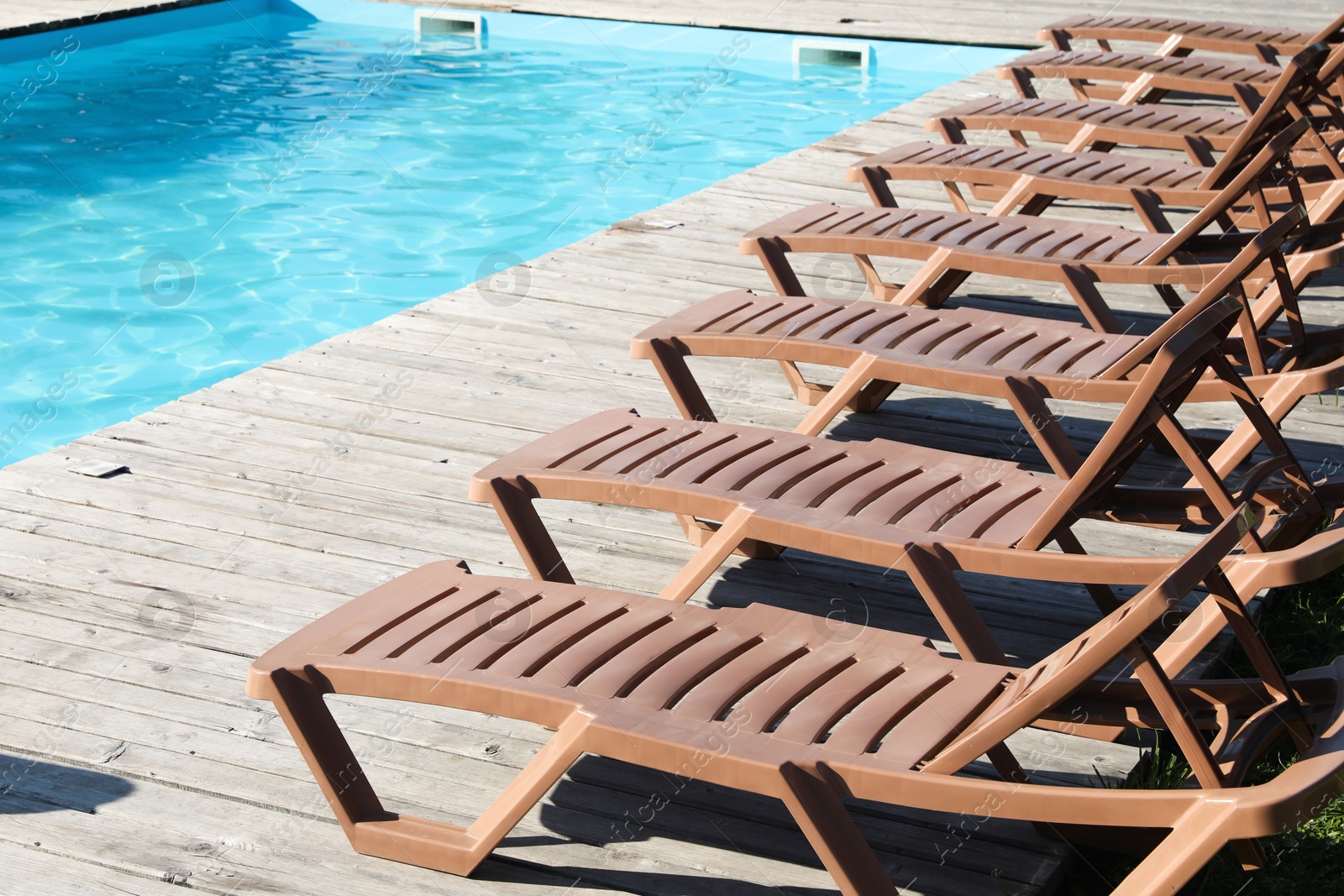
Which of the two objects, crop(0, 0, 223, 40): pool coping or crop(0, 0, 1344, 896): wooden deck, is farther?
crop(0, 0, 223, 40): pool coping

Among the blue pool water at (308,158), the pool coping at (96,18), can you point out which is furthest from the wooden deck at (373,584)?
the pool coping at (96,18)

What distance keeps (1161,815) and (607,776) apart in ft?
3.89

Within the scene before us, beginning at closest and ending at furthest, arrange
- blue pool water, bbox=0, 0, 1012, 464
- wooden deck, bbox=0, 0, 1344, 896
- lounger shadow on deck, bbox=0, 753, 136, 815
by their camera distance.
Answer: wooden deck, bbox=0, 0, 1344, 896
lounger shadow on deck, bbox=0, 753, 136, 815
blue pool water, bbox=0, 0, 1012, 464

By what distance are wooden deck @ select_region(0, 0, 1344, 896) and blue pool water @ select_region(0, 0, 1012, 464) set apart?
3.09 meters

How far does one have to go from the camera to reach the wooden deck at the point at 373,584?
229cm

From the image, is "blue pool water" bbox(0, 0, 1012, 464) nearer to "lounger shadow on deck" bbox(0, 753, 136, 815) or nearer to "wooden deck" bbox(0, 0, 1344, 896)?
"wooden deck" bbox(0, 0, 1344, 896)

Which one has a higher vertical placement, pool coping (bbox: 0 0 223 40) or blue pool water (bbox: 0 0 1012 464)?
pool coping (bbox: 0 0 223 40)

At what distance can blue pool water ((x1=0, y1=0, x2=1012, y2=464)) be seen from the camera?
26.0 feet

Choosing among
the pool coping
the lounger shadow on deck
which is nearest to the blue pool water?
the pool coping

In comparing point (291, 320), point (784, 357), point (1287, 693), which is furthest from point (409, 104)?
point (1287, 693)

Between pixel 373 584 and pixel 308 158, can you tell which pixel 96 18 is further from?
pixel 373 584

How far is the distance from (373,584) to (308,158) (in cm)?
855

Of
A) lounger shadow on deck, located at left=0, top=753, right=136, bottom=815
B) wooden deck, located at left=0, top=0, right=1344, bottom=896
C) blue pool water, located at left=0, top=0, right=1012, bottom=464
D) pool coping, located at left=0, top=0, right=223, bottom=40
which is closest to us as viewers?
wooden deck, located at left=0, top=0, right=1344, bottom=896

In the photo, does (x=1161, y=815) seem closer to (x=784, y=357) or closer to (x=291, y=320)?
(x=784, y=357)
